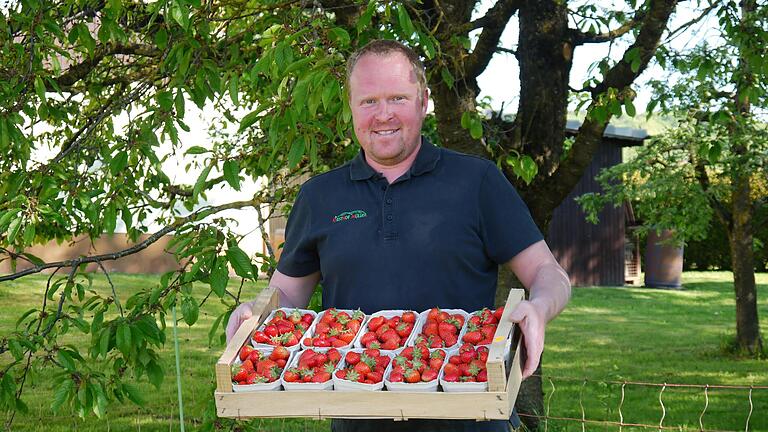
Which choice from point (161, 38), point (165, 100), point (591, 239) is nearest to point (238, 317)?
point (165, 100)

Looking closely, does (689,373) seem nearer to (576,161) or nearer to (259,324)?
(576,161)

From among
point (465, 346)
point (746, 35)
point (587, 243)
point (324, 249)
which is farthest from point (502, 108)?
point (587, 243)

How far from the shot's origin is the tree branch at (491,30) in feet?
18.5

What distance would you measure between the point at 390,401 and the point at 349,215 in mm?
648

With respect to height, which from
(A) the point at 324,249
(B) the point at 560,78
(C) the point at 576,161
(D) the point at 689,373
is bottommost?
(D) the point at 689,373

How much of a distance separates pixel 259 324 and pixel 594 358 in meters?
9.94

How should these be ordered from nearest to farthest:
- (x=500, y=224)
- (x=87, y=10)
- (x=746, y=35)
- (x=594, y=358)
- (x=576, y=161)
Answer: (x=500, y=224) < (x=87, y=10) < (x=746, y=35) < (x=576, y=161) < (x=594, y=358)

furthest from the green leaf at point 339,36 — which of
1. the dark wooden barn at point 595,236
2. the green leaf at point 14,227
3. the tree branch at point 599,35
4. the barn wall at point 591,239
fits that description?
the barn wall at point 591,239

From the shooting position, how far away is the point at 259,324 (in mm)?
2633

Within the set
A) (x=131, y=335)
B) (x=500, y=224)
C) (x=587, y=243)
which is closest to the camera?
(x=500, y=224)

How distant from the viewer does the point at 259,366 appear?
2.41 m

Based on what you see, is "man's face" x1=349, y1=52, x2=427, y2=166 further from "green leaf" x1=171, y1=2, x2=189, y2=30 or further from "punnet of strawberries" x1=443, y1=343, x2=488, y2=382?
"green leaf" x1=171, y1=2, x2=189, y2=30

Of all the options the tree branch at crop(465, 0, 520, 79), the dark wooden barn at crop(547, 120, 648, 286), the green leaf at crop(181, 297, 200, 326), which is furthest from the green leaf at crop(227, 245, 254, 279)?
the dark wooden barn at crop(547, 120, 648, 286)

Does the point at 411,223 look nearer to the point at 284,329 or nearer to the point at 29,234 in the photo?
the point at 284,329
